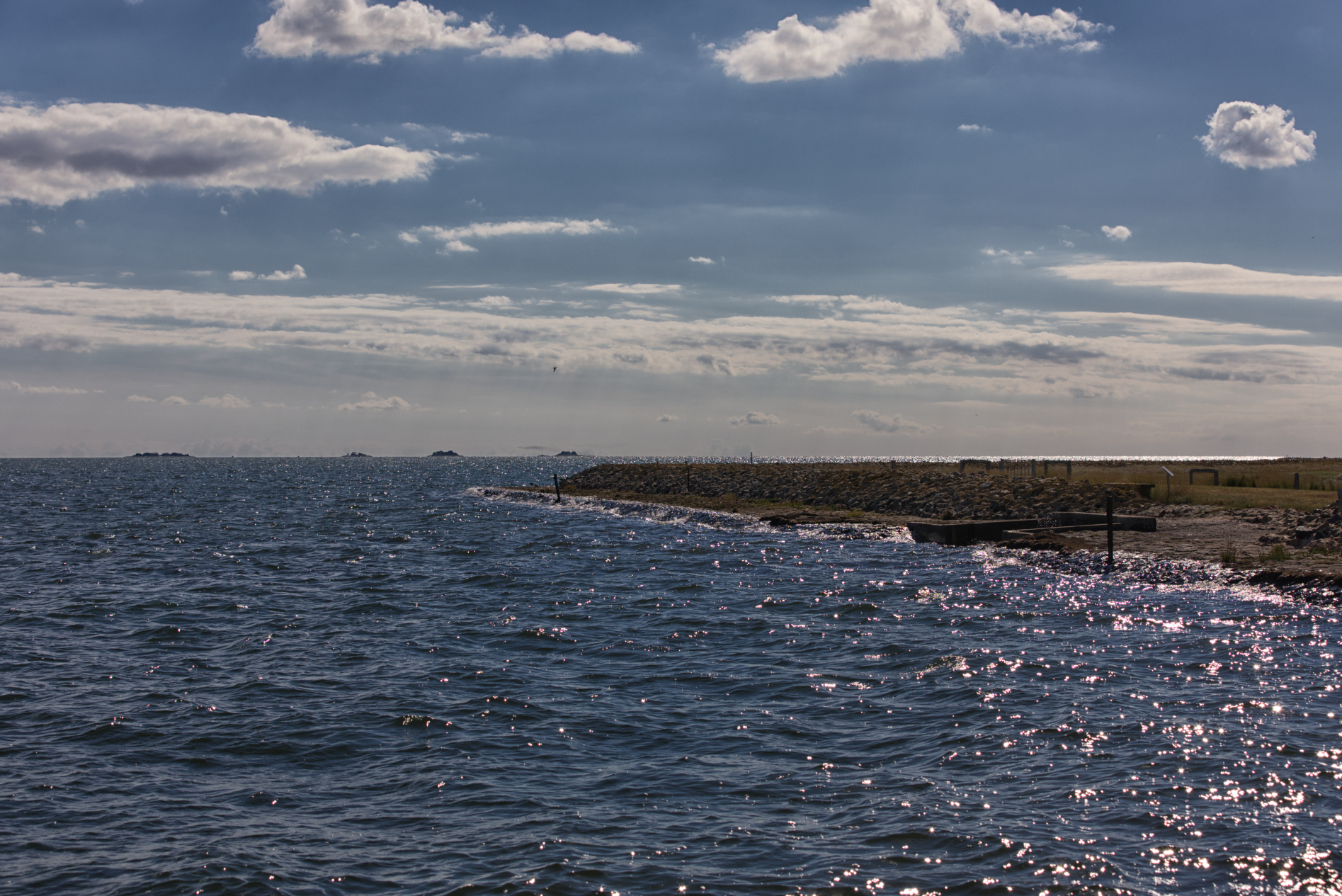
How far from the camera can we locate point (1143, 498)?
140 ft

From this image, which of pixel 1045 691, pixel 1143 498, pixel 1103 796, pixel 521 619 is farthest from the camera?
pixel 1143 498

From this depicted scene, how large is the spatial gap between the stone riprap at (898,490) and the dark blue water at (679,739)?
50.5ft

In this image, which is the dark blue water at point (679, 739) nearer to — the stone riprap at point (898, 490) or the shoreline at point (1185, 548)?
the shoreline at point (1185, 548)

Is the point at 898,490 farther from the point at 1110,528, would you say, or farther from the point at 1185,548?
the point at 1110,528

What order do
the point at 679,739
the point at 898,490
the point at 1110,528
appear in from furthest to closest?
the point at 898,490 → the point at 1110,528 → the point at 679,739

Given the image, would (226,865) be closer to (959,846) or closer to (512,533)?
(959,846)

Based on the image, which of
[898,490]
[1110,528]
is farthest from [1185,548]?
[898,490]

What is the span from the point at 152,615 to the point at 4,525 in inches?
1631

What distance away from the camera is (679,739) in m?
13.0

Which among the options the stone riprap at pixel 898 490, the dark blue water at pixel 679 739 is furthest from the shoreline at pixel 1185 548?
the stone riprap at pixel 898 490

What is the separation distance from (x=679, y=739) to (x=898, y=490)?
3954 centimetres

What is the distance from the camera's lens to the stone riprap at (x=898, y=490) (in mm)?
41656

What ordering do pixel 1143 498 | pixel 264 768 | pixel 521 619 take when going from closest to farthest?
pixel 264 768 < pixel 521 619 < pixel 1143 498

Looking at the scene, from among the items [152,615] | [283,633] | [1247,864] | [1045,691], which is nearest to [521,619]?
[283,633]
